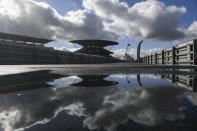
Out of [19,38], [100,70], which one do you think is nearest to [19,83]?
[100,70]

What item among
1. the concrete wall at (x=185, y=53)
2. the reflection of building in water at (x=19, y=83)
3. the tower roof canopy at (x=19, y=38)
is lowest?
the reflection of building in water at (x=19, y=83)

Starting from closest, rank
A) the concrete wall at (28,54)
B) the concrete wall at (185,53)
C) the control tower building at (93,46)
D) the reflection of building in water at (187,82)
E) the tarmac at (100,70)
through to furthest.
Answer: the reflection of building in water at (187,82) → the tarmac at (100,70) → the concrete wall at (185,53) → the concrete wall at (28,54) → the control tower building at (93,46)

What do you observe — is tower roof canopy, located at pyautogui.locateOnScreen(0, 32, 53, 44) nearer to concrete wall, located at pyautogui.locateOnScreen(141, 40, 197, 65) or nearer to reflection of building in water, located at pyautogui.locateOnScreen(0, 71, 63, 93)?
concrete wall, located at pyautogui.locateOnScreen(141, 40, 197, 65)

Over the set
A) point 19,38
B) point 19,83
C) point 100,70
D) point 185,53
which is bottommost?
point 19,83

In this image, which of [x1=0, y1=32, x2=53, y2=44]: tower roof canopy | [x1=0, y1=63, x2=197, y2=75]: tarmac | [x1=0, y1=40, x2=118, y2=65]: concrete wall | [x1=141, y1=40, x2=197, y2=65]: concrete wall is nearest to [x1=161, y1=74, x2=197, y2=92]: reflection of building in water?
[x1=0, y1=63, x2=197, y2=75]: tarmac

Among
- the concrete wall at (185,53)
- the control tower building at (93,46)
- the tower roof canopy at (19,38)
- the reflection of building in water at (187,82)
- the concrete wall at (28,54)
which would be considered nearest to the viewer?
the reflection of building in water at (187,82)

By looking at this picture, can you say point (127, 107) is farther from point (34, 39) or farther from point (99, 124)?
point (34, 39)

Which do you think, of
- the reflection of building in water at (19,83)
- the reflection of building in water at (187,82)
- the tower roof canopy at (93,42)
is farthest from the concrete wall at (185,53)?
the tower roof canopy at (93,42)

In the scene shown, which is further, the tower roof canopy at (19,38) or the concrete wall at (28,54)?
the tower roof canopy at (19,38)

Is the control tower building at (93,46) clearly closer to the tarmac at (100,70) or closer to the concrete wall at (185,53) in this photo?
the concrete wall at (185,53)

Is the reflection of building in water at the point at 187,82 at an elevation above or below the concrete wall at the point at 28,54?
below

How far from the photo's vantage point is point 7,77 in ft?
19.6

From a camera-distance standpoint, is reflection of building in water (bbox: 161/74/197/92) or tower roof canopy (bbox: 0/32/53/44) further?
tower roof canopy (bbox: 0/32/53/44)

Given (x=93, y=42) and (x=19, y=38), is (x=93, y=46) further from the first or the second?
(x=19, y=38)
